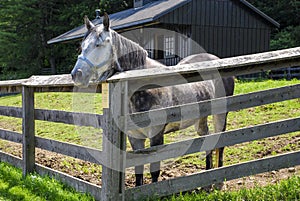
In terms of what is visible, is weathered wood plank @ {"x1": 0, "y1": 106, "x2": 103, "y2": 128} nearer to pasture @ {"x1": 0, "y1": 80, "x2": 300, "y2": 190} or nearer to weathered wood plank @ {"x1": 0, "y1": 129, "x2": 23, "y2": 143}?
A: weathered wood plank @ {"x1": 0, "y1": 129, "x2": 23, "y2": 143}

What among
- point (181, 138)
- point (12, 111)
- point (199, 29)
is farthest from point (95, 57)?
point (199, 29)

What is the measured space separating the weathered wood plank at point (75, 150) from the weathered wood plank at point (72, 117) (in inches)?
10.5

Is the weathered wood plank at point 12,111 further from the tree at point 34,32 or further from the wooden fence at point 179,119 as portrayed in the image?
the tree at point 34,32

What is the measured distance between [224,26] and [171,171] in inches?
577

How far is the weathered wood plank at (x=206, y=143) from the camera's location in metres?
3.22

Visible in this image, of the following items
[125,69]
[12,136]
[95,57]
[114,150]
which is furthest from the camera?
[12,136]

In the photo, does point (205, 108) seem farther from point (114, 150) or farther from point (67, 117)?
point (67, 117)

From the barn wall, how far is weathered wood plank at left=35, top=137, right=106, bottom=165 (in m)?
12.3

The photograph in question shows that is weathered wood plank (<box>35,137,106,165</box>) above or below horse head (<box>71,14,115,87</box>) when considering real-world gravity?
below

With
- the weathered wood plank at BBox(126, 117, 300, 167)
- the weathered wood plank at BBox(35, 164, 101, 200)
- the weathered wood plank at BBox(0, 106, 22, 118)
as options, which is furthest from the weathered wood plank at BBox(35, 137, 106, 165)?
the weathered wood plank at BBox(0, 106, 22, 118)

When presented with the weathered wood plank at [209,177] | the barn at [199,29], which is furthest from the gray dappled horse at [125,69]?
the barn at [199,29]

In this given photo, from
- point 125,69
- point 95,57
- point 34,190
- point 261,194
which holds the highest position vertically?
point 95,57

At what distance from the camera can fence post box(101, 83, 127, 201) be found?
3088 millimetres

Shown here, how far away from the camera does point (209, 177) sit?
3.35 meters
